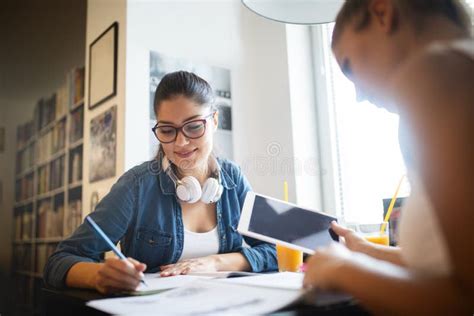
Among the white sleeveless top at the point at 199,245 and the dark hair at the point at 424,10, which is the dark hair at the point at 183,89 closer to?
the white sleeveless top at the point at 199,245

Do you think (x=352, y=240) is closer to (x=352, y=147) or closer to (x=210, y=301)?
(x=210, y=301)

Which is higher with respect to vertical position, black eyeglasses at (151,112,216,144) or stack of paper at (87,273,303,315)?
black eyeglasses at (151,112,216,144)

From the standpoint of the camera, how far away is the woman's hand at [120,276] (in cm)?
54

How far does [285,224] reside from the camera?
734 millimetres

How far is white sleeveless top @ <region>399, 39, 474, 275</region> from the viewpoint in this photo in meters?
0.31

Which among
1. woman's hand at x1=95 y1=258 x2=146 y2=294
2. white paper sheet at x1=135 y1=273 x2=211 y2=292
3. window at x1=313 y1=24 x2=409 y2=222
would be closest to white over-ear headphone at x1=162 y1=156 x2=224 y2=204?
white paper sheet at x1=135 y1=273 x2=211 y2=292

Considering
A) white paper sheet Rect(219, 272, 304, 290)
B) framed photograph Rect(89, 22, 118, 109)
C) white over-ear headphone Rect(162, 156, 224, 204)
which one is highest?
framed photograph Rect(89, 22, 118, 109)

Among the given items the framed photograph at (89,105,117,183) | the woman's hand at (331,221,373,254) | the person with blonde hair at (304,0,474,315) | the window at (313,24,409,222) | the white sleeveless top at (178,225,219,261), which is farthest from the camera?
the framed photograph at (89,105,117,183)

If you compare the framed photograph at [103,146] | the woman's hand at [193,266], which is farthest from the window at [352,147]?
the framed photograph at [103,146]

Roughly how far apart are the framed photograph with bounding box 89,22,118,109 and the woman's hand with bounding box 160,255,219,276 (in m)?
0.91

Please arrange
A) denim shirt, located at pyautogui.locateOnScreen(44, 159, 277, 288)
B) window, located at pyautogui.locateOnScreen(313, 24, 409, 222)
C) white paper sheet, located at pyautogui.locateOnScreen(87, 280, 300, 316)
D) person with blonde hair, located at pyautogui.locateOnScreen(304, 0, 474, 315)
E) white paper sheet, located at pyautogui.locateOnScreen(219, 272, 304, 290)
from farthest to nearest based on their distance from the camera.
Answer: window, located at pyautogui.locateOnScreen(313, 24, 409, 222)
denim shirt, located at pyautogui.locateOnScreen(44, 159, 277, 288)
white paper sheet, located at pyautogui.locateOnScreen(219, 272, 304, 290)
white paper sheet, located at pyautogui.locateOnScreen(87, 280, 300, 316)
person with blonde hair, located at pyautogui.locateOnScreen(304, 0, 474, 315)

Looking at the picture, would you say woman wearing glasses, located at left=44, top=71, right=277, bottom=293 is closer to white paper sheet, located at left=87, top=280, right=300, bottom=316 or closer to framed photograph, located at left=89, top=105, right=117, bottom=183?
white paper sheet, located at left=87, top=280, right=300, bottom=316

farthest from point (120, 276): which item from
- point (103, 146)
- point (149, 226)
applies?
point (103, 146)

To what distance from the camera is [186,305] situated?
0.42 metres
